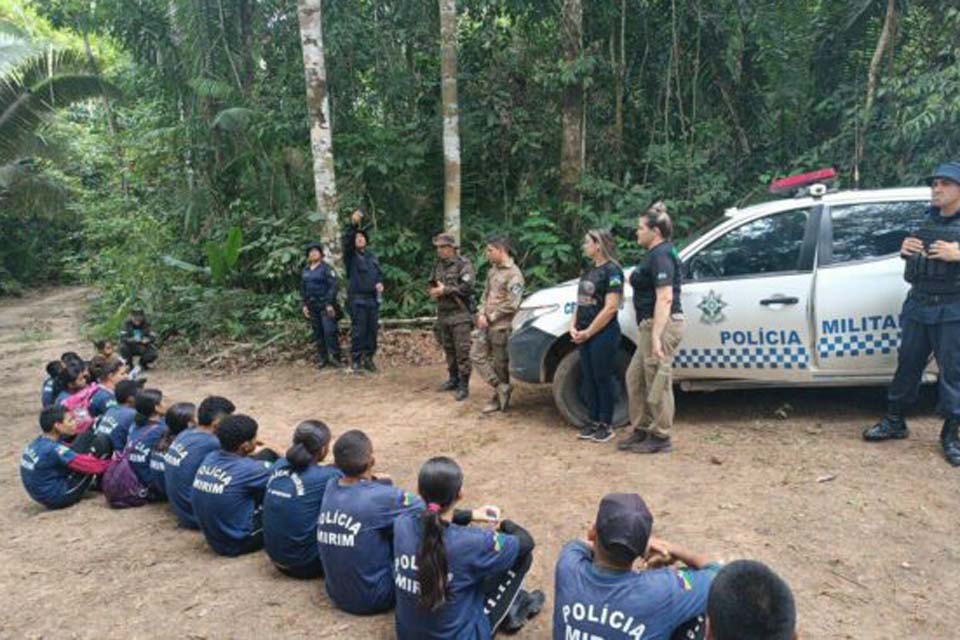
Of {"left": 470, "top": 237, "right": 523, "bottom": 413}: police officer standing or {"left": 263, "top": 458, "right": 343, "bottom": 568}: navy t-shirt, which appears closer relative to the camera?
{"left": 263, "top": 458, "right": 343, "bottom": 568}: navy t-shirt

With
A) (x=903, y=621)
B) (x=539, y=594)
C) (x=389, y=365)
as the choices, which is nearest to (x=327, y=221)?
(x=389, y=365)

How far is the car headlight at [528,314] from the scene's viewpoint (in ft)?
19.7

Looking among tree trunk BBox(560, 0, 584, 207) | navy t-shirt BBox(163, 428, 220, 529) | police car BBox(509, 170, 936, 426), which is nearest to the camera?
navy t-shirt BBox(163, 428, 220, 529)

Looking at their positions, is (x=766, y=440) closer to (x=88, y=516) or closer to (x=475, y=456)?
(x=475, y=456)

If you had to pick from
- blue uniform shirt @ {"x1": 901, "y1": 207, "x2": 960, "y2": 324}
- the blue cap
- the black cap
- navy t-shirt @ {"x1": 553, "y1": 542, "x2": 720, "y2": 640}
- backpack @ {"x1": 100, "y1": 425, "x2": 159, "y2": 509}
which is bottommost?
backpack @ {"x1": 100, "y1": 425, "x2": 159, "y2": 509}

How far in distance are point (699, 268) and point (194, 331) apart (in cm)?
803

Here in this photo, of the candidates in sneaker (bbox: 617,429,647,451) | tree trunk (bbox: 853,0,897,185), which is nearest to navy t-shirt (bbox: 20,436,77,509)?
sneaker (bbox: 617,429,647,451)

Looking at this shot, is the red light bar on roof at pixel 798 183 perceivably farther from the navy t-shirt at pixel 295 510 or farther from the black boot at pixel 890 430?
the navy t-shirt at pixel 295 510

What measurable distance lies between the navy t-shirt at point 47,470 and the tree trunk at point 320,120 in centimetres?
502

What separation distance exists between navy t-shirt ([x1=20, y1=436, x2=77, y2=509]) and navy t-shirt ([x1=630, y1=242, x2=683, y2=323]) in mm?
4294

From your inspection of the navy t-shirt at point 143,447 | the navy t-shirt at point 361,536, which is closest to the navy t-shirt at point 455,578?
the navy t-shirt at point 361,536

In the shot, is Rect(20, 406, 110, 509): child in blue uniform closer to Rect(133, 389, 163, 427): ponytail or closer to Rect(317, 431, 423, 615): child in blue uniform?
Rect(133, 389, 163, 427): ponytail

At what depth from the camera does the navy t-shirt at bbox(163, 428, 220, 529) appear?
448cm

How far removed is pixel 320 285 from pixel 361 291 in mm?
644
